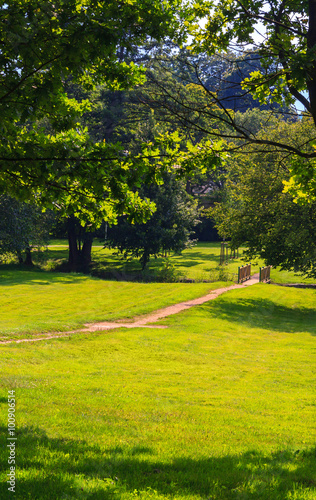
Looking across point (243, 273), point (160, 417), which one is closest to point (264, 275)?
point (243, 273)

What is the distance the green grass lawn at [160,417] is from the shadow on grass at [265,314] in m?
4.31

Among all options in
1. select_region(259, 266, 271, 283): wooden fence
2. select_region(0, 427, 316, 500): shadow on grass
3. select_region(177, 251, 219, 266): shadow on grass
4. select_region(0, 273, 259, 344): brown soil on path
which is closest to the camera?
select_region(0, 427, 316, 500): shadow on grass

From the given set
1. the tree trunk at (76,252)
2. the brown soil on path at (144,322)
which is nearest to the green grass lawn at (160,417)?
the brown soil on path at (144,322)

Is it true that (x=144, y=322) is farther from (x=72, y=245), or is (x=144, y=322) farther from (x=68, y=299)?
(x=72, y=245)

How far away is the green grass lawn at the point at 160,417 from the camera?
4.74m

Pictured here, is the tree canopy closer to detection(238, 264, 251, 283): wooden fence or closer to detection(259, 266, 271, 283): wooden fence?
detection(238, 264, 251, 283): wooden fence

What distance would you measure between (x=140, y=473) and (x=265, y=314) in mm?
19976

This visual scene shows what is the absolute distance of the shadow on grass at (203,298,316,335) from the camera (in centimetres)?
2145

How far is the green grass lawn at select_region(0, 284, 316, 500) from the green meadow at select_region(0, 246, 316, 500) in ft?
0.07

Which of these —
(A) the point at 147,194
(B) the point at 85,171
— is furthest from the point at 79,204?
(A) the point at 147,194

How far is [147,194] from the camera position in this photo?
1359 inches

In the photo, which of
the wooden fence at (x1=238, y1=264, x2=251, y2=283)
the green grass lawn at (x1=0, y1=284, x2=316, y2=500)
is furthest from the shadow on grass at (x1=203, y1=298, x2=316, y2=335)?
the wooden fence at (x1=238, y1=264, x2=251, y2=283)

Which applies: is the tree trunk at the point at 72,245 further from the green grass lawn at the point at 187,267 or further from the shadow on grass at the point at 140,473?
the shadow on grass at the point at 140,473

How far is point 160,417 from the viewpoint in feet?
24.7
